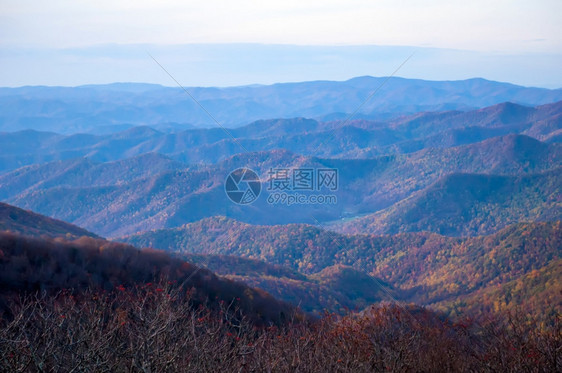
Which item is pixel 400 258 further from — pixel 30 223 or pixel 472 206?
pixel 30 223

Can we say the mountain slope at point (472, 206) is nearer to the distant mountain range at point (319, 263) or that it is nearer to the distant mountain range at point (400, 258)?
the distant mountain range at point (319, 263)

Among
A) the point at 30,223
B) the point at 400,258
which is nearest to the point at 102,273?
the point at 30,223

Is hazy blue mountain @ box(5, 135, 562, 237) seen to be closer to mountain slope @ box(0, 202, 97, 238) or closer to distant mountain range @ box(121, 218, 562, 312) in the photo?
distant mountain range @ box(121, 218, 562, 312)

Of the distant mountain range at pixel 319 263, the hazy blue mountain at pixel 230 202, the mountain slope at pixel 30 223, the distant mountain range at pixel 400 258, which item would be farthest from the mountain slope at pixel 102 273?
the hazy blue mountain at pixel 230 202

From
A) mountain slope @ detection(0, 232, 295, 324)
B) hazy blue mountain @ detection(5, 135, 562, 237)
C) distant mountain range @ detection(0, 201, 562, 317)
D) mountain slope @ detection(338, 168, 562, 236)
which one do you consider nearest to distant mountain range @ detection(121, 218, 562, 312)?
distant mountain range @ detection(0, 201, 562, 317)

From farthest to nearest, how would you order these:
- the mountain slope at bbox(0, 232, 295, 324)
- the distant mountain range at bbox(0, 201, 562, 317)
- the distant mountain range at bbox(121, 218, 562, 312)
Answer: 1. the distant mountain range at bbox(121, 218, 562, 312)
2. the distant mountain range at bbox(0, 201, 562, 317)
3. the mountain slope at bbox(0, 232, 295, 324)

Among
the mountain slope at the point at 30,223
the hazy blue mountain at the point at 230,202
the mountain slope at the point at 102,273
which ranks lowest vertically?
the hazy blue mountain at the point at 230,202

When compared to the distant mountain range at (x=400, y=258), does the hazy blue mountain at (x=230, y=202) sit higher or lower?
lower

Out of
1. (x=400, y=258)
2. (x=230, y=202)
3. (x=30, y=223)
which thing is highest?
(x=30, y=223)

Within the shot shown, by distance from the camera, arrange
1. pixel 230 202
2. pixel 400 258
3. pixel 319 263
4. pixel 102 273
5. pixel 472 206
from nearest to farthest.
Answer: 1. pixel 102 273
2. pixel 319 263
3. pixel 400 258
4. pixel 472 206
5. pixel 230 202

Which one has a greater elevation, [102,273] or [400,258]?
[102,273]

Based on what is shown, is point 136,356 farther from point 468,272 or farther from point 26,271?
point 468,272

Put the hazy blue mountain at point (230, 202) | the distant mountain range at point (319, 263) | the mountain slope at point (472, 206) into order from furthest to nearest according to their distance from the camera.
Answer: the hazy blue mountain at point (230, 202), the mountain slope at point (472, 206), the distant mountain range at point (319, 263)

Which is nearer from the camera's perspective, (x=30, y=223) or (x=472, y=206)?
(x=30, y=223)
